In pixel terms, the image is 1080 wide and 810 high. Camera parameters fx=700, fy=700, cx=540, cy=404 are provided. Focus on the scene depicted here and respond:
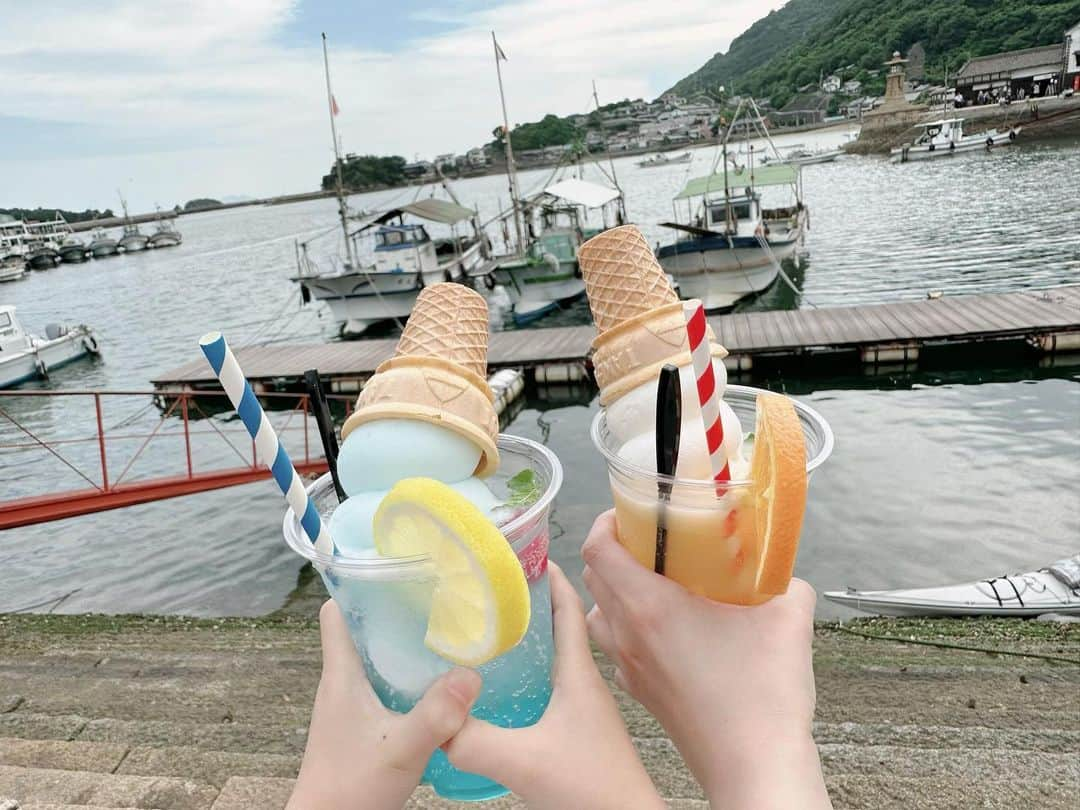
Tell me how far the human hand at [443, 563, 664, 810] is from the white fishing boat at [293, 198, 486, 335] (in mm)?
19914

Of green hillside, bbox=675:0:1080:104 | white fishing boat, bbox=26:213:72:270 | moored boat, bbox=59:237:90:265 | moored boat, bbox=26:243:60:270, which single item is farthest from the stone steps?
green hillside, bbox=675:0:1080:104

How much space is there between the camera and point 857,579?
24.5 ft

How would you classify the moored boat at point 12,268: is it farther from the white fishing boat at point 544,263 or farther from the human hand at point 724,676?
the human hand at point 724,676

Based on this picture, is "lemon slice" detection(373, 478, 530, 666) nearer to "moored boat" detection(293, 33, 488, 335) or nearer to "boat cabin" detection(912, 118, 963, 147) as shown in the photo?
"moored boat" detection(293, 33, 488, 335)

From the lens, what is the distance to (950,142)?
51781mm

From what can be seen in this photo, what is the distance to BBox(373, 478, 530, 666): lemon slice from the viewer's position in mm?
1062

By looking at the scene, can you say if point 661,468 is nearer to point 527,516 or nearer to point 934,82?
point 527,516

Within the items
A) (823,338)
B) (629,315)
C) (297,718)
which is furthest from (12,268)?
(629,315)

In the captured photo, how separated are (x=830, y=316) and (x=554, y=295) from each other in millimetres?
8346

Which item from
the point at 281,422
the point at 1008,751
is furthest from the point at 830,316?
the point at 1008,751

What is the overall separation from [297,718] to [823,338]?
12033 mm

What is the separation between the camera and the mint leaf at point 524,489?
4.98ft

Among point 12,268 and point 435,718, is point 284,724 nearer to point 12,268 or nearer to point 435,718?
point 435,718

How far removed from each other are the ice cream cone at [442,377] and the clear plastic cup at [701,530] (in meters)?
0.33
